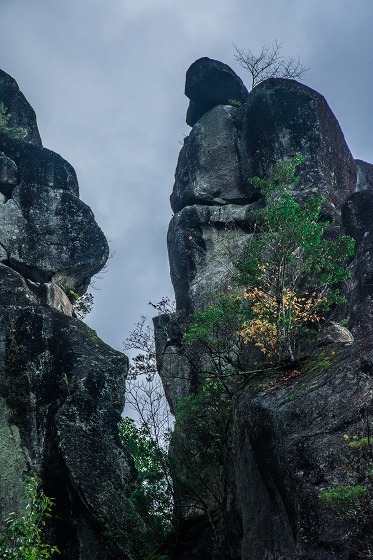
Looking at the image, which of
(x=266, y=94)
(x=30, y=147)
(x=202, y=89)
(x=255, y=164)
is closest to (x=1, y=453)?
(x=30, y=147)

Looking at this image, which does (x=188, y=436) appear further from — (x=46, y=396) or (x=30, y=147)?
(x=30, y=147)

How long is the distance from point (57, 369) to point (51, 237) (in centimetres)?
653

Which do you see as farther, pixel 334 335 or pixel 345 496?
pixel 334 335

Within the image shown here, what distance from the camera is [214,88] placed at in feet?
120

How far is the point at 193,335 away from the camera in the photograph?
1906 centimetres

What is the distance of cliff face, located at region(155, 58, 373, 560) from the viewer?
11.4m

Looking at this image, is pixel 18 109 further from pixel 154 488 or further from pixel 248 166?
pixel 154 488

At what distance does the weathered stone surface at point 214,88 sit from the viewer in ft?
120

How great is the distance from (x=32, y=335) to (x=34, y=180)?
323 inches

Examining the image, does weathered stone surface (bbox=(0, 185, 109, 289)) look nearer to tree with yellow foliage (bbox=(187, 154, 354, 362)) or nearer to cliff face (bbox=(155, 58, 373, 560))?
cliff face (bbox=(155, 58, 373, 560))

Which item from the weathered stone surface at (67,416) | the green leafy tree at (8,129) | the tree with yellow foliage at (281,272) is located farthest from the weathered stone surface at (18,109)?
the tree with yellow foliage at (281,272)

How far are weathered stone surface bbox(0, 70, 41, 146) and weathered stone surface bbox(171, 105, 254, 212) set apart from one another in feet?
24.2

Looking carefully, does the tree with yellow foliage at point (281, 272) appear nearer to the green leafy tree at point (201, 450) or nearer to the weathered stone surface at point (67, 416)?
the green leafy tree at point (201, 450)

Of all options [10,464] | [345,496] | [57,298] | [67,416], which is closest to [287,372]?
[345,496]
